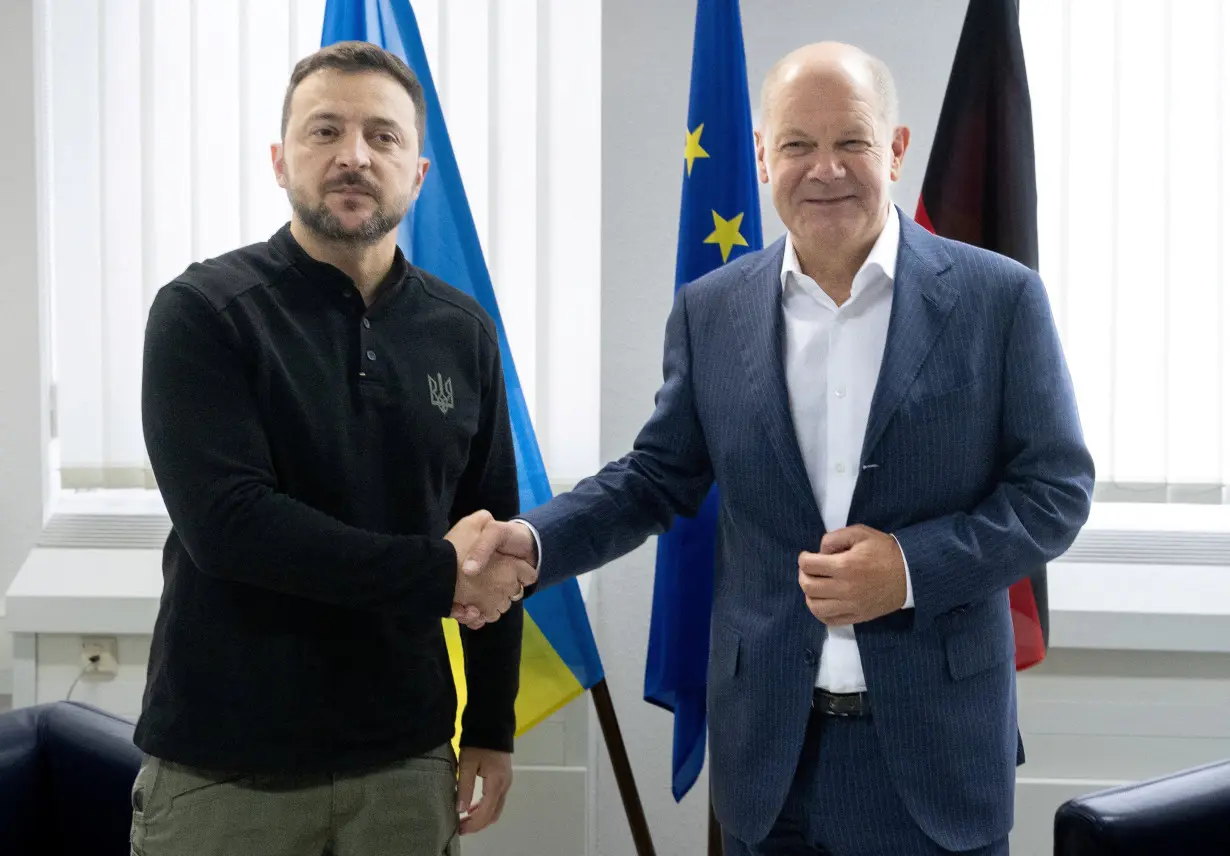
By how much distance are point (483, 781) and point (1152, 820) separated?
3.53ft

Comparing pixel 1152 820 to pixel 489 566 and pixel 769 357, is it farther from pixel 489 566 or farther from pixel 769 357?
pixel 489 566

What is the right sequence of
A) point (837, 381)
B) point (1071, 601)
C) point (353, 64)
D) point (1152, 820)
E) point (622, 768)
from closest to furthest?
point (837, 381), point (353, 64), point (1152, 820), point (622, 768), point (1071, 601)

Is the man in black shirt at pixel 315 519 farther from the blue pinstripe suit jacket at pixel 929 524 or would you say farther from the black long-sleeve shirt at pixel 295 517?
the blue pinstripe suit jacket at pixel 929 524

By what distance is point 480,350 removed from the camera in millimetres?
1711

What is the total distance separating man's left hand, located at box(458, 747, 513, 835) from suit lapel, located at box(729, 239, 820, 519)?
0.66 meters

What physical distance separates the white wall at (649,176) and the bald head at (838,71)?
1.09 meters

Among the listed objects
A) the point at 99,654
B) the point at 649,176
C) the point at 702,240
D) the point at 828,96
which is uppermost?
the point at 649,176

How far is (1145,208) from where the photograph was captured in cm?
276

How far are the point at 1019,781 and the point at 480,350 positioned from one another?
1828 mm

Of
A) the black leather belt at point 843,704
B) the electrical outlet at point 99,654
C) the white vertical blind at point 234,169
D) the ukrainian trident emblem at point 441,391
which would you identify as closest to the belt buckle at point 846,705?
the black leather belt at point 843,704

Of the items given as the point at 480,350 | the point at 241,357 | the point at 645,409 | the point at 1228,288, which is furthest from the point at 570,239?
the point at 1228,288

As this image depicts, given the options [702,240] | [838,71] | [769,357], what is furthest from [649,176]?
[769,357]

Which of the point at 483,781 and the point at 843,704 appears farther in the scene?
the point at 483,781

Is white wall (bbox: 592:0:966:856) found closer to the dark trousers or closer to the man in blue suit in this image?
the man in blue suit
